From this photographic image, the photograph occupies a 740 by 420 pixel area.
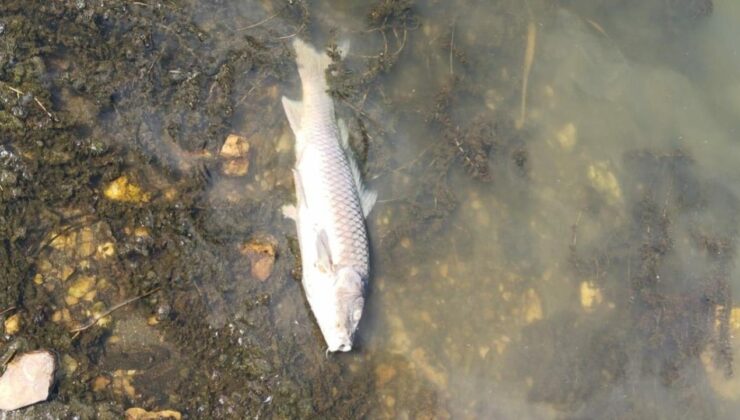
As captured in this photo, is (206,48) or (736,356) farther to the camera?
(736,356)

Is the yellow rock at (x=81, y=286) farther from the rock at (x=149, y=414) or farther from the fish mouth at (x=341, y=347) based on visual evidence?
the fish mouth at (x=341, y=347)

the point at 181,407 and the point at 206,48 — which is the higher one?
the point at 206,48

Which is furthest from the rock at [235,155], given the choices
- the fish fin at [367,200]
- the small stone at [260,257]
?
the fish fin at [367,200]

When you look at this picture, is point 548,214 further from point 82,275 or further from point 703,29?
point 82,275

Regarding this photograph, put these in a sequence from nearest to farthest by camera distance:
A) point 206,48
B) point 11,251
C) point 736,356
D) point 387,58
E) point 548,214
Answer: point 11,251 < point 206,48 < point 387,58 < point 548,214 < point 736,356

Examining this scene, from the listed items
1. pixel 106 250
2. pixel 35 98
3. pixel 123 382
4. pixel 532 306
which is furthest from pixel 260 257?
pixel 532 306

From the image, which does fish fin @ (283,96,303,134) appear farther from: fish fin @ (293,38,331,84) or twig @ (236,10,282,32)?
twig @ (236,10,282,32)

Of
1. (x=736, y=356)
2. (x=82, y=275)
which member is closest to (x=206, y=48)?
(x=82, y=275)

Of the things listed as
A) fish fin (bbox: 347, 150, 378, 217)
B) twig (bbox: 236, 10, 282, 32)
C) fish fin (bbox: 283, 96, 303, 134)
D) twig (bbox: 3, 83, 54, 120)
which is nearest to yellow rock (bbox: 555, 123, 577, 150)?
fish fin (bbox: 347, 150, 378, 217)
